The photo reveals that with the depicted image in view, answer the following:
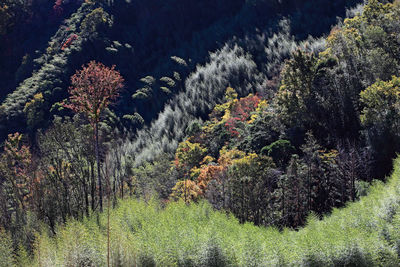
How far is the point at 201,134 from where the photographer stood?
4562 centimetres

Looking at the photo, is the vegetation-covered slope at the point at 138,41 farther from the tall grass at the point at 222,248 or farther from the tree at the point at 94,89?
the tall grass at the point at 222,248

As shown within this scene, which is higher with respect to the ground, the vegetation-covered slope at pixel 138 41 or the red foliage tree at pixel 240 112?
the vegetation-covered slope at pixel 138 41

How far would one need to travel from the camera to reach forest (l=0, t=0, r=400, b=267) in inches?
469

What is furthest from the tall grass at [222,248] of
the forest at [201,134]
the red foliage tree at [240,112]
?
the red foliage tree at [240,112]

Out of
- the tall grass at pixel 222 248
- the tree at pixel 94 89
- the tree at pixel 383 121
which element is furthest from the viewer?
the tree at pixel 383 121

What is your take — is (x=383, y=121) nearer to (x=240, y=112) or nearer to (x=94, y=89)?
(x=240, y=112)

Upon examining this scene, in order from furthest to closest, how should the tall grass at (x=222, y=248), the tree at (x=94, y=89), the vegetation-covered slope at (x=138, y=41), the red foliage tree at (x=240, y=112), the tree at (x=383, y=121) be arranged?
the vegetation-covered slope at (x=138, y=41), the red foliage tree at (x=240, y=112), the tree at (x=383, y=121), the tree at (x=94, y=89), the tall grass at (x=222, y=248)

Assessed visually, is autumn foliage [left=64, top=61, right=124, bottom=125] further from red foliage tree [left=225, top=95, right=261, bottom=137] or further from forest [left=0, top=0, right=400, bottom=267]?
red foliage tree [left=225, top=95, right=261, bottom=137]

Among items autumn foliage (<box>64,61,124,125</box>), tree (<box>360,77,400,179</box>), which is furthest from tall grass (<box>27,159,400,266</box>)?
tree (<box>360,77,400,179</box>)

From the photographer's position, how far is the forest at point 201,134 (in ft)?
39.1

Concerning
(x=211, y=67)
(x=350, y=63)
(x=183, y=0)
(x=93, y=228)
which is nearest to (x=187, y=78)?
(x=211, y=67)

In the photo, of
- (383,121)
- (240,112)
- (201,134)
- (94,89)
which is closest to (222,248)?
(94,89)

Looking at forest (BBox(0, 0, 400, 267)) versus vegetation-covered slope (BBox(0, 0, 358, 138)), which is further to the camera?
vegetation-covered slope (BBox(0, 0, 358, 138))

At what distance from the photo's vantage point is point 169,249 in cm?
1098
